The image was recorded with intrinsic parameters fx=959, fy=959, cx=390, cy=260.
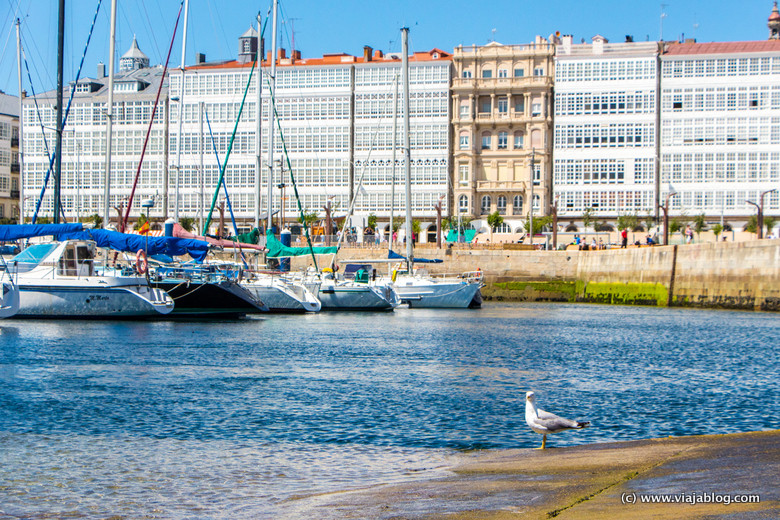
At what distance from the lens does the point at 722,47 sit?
292 feet

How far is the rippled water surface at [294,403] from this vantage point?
11.8 meters

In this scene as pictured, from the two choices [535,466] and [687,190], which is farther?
[687,190]

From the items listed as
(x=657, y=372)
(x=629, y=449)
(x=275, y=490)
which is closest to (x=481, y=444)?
(x=629, y=449)

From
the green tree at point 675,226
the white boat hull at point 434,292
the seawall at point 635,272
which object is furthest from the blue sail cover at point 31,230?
the green tree at point 675,226

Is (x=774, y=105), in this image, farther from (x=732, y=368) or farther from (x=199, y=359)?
(x=199, y=359)

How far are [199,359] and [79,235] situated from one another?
13681mm

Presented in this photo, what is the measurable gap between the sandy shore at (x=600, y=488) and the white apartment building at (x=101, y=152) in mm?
89841

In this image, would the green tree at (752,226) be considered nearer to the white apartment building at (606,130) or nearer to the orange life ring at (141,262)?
the white apartment building at (606,130)

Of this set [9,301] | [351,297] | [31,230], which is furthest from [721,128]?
[9,301]

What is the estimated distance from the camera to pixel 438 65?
94.1 metres

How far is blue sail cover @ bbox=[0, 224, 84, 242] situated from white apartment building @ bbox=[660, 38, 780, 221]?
64.0 metres

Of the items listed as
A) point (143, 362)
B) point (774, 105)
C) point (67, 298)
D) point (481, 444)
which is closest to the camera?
point (481, 444)

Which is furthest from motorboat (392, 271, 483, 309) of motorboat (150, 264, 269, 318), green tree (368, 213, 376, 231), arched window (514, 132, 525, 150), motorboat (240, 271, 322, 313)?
arched window (514, 132, 525, 150)

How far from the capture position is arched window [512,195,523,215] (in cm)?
9294
